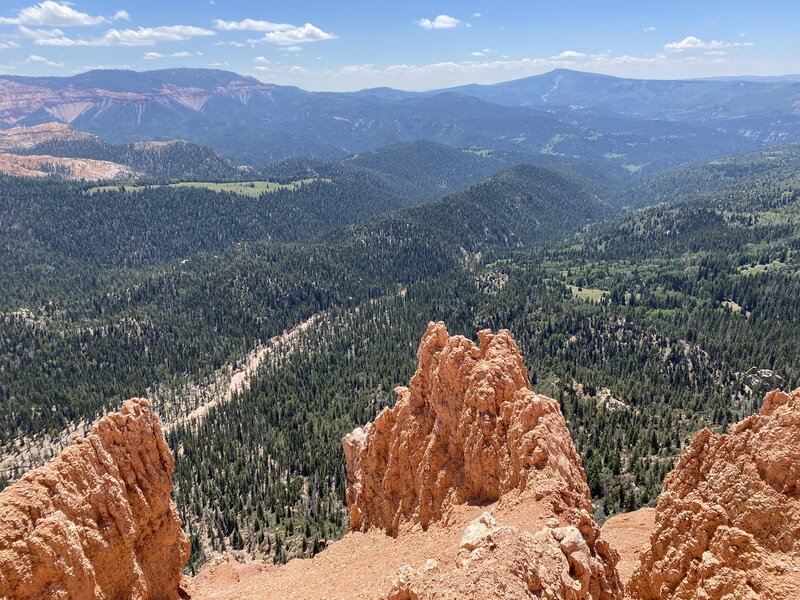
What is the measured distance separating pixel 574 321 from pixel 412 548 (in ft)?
538

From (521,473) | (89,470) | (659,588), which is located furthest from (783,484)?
(89,470)

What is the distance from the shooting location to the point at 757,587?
2605cm

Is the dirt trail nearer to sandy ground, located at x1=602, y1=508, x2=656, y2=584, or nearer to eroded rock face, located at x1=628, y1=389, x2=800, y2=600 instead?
sandy ground, located at x1=602, y1=508, x2=656, y2=584

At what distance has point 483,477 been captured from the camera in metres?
41.1

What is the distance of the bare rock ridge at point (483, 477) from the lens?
2497 centimetres

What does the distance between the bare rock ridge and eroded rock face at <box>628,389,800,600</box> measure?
3.84 m

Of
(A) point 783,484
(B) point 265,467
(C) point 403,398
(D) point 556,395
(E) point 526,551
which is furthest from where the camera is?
(D) point 556,395

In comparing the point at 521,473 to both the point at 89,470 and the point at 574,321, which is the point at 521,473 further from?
the point at 574,321

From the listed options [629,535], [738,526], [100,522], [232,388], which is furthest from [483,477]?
[232,388]

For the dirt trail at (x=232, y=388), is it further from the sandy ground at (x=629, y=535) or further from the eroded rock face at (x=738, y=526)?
the eroded rock face at (x=738, y=526)

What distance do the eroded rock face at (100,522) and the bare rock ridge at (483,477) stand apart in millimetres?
19939

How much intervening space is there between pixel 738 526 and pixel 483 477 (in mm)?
17389

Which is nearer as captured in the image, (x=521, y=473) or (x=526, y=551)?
(x=526, y=551)

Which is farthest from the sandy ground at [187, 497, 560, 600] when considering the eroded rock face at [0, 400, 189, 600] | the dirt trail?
the dirt trail
